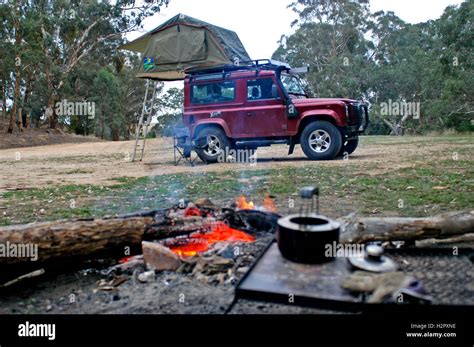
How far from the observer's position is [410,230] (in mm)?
3771

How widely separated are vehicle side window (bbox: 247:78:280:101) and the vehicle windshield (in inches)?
15.1

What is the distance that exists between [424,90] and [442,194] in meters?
31.5

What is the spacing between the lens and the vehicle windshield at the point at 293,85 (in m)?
11.0

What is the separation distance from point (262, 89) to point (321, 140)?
6.56 feet

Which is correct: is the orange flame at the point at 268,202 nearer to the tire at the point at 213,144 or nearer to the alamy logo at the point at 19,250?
the alamy logo at the point at 19,250

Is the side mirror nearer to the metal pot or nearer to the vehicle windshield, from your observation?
the vehicle windshield

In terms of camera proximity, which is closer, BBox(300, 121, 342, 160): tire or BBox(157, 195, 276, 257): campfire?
BBox(157, 195, 276, 257): campfire

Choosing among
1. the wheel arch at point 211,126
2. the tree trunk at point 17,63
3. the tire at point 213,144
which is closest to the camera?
the wheel arch at point 211,126

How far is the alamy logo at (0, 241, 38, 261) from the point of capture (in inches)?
136

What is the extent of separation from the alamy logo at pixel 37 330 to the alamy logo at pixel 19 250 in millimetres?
907
